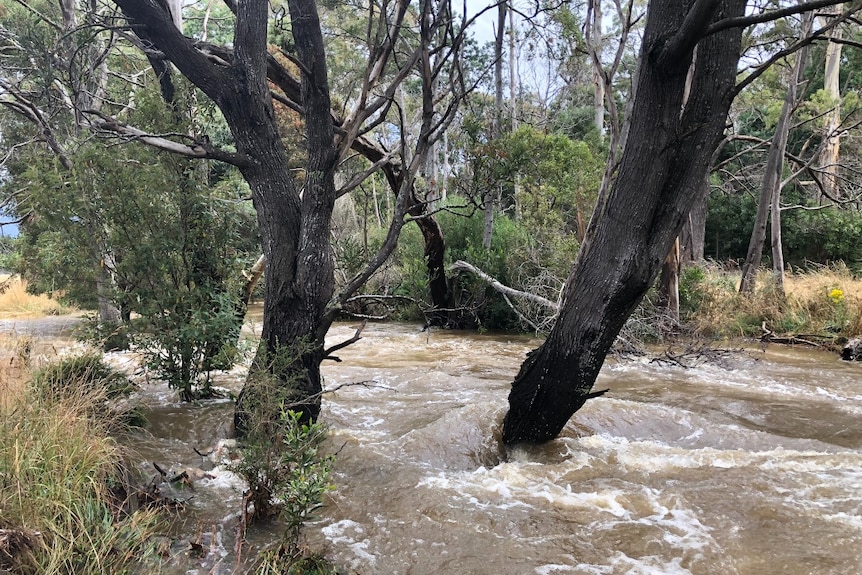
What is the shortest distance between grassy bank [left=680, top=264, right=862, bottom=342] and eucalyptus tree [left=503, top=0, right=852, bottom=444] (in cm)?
666

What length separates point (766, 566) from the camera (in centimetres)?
312

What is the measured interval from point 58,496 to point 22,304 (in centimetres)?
1736

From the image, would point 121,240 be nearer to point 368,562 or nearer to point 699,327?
point 368,562

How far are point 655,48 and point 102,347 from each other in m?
5.09

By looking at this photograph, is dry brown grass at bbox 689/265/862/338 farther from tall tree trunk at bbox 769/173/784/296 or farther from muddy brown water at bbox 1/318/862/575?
muddy brown water at bbox 1/318/862/575

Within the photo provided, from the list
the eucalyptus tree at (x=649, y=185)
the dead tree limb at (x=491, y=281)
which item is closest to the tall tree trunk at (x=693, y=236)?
the dead tree limb at (x=491, y=281)

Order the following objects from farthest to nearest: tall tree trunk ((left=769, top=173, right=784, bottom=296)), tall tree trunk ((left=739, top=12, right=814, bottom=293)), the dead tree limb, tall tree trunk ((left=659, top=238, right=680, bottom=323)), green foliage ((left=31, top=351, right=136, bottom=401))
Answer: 1. tall tree trunk ((left=739, top=12, right=814, bottom=293))
2. tall tree trunk ((left=769, top=173, right=784, bottom=296))
3. tall tree trunk ((left=659, top=238, right=680, bottom=323))
4. the dead tree limb
5. green foliage ((left=31, top=351, right=136, bottom=401))

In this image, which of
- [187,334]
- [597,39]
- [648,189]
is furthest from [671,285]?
[187,334]

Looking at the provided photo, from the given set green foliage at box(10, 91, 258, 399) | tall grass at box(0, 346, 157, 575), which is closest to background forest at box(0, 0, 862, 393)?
green foliage at box(10, 91, 258, 399)

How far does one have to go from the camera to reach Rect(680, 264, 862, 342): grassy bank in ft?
31.8

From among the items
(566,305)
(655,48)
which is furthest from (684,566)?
(655,48)

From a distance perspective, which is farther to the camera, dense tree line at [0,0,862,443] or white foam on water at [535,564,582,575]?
dense tree line at [0,0,862,443]

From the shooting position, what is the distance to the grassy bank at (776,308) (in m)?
9.70

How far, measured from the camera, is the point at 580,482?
429 centimetres
